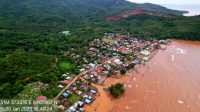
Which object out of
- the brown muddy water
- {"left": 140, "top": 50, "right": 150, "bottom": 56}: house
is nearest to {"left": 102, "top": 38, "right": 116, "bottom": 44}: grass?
{"left": 140, "top": 50, "right": 150, "bottom": 56}: house

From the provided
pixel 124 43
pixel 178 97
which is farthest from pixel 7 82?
pixel 124 43

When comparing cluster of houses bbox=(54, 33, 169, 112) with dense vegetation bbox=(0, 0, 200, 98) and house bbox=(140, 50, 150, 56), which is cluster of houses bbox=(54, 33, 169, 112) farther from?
dense vegetation bbox=(0, 0, 200, 98)

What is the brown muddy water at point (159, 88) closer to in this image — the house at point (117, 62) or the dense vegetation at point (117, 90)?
the dense vegetation at point (117, 90)

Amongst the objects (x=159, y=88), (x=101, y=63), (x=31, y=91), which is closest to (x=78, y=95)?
(x=31, y=91)

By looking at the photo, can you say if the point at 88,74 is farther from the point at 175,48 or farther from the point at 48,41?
the point at 175,48

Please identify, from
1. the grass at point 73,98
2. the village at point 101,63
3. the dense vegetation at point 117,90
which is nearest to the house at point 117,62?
the village at point 101,63

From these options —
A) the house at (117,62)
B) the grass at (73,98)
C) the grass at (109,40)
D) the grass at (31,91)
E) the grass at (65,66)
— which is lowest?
the grass at (73,98)

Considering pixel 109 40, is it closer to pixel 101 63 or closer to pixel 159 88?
pixel 101 63
